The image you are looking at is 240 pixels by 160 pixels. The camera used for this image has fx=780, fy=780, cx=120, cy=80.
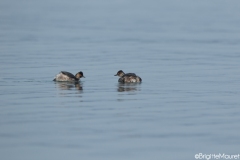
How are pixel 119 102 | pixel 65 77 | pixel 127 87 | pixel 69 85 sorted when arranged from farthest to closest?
pixel 65 77 < pixel 69 85 < pixel 127 87 < pixel 119 102

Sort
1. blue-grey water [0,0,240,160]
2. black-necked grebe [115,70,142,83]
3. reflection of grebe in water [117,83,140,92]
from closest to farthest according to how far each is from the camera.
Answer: blue-grey water [0,0,240,160] → reflection of grebe in water [117,83,140,92] → black-necked grebe [115,70,142,83]

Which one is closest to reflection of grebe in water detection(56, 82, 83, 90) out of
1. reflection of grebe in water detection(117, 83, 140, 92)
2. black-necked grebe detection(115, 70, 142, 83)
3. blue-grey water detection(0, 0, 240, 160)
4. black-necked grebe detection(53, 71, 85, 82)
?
blue-grey water detection(0, 0, 240, 160)

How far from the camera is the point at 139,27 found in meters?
56.3

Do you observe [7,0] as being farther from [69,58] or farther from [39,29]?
[69,58]

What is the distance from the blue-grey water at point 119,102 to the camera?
1494 cm

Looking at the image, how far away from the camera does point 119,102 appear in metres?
20.2

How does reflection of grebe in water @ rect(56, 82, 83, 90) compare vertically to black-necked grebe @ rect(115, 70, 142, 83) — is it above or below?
below

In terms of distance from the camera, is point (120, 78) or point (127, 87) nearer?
point (127, 87)

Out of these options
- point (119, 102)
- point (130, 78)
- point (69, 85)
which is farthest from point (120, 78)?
point (119, 102)

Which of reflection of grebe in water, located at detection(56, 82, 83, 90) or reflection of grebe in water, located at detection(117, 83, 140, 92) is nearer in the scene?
reflection of grebe in water, located at detection(117, 83, 140, 92)

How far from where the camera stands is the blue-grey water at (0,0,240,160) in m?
14.9

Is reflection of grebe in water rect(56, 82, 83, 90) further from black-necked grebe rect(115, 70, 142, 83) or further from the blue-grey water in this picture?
black-necked grebe rect(115, 70, 142, 83)

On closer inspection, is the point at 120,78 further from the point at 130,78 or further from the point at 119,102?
the point at 119,102

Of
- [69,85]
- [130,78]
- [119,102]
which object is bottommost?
[119,102]
